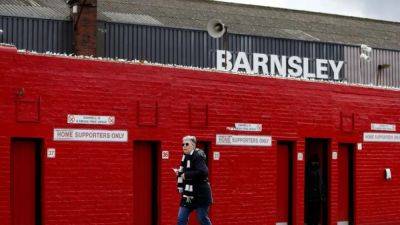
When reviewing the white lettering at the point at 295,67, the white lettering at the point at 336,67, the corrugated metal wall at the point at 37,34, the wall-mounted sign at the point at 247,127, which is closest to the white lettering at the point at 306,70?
the white lettering at the point at 295,67

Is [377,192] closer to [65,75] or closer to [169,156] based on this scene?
[169,156]

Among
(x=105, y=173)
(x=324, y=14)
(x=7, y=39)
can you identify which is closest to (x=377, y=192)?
(x=105, y=173)

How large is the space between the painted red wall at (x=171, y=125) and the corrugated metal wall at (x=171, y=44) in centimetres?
454

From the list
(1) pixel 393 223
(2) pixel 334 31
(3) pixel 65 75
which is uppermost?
(2) pixel 334 31

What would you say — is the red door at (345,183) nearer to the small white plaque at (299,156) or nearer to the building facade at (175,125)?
the building facade at (175,125)

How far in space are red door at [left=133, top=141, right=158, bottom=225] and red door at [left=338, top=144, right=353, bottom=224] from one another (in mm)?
5993

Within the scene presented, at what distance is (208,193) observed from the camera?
13984mm

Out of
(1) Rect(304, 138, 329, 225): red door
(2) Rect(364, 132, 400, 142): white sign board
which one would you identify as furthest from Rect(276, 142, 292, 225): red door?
(2) Rect(364, 132, 400, 142): white sign board

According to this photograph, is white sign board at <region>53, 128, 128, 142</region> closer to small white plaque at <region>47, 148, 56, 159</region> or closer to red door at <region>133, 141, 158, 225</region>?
small white plaque at <region>47, 148, 56, 159</region>

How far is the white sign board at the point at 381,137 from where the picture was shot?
21.4m

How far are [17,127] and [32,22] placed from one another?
7430mm

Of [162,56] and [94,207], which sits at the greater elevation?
[162,56]

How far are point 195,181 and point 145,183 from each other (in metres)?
3.02

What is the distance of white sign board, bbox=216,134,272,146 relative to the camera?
17875mm
